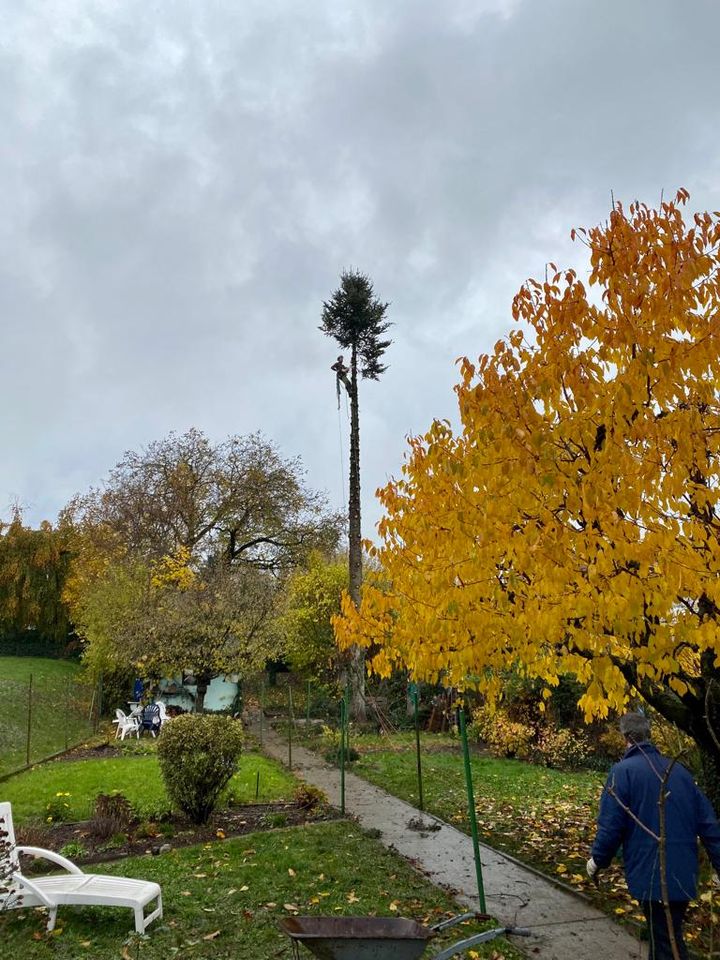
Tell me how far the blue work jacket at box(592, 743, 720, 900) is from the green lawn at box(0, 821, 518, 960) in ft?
4.43

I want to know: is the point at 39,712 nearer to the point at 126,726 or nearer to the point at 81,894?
the point at 126,726

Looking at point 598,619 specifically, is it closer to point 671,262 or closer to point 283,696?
point 671,262

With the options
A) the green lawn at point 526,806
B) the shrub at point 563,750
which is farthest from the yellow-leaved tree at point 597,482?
the shrub at point 563,750

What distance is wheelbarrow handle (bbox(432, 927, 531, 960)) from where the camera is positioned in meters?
3.08

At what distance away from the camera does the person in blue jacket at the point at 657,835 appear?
304 centimetres

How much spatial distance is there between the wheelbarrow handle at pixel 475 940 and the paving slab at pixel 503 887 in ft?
0.19

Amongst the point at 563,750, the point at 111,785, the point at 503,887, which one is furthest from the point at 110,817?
the point at 563,750

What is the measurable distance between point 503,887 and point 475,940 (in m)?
1.99

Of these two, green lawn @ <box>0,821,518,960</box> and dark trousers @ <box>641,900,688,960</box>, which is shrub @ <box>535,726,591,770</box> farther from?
dark trousers @ <box>641,900,688,960</box>

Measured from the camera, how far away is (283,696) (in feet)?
82.6

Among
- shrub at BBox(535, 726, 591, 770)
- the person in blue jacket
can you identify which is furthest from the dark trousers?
shrub at BBox(535, 726, 591, 770)

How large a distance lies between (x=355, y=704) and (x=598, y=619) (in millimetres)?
15191

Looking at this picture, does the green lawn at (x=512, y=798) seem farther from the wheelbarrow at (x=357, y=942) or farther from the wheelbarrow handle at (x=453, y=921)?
the wheelbarrow at (x=357, y=942)

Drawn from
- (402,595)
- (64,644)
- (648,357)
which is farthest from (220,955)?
(64,644)
